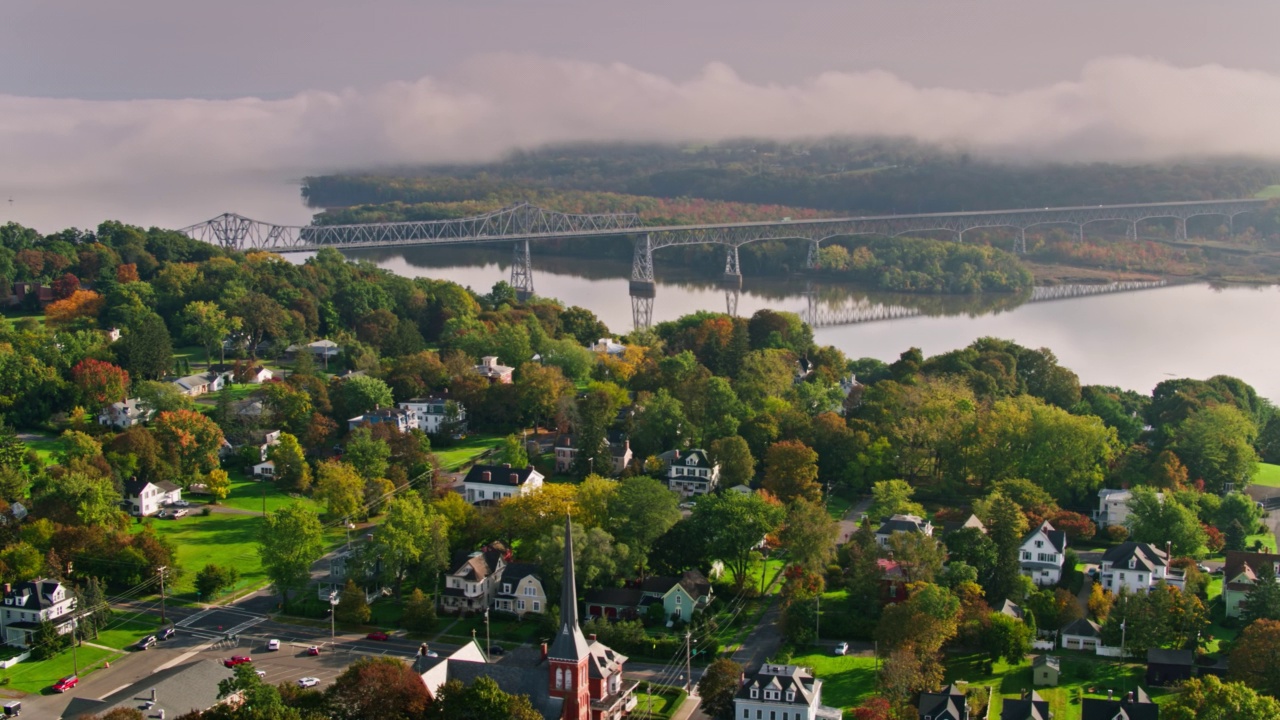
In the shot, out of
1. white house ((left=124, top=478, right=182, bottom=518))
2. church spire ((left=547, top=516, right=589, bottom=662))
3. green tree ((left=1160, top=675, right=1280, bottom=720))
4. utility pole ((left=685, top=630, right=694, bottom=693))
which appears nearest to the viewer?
green tree ((left=1160, top=675, right=1280, bottom=720))

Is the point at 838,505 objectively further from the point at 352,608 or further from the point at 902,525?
the point at 352,608

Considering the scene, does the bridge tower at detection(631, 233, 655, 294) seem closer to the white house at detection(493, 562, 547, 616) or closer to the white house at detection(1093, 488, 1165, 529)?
the white house at detection(1093, 488, 1165, 529)

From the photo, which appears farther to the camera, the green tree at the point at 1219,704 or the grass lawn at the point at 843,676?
the grass lawn at the point at 843,676

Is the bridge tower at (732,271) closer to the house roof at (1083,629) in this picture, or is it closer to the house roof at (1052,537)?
the house roof at (1052,537)

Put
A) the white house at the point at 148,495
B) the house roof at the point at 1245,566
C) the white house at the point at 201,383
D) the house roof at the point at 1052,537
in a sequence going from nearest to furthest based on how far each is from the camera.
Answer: the house roof at the point at 1245,566
the house roof at the point at 1052,537
the white house at the point at 148,495
the white house at the point at 201,383

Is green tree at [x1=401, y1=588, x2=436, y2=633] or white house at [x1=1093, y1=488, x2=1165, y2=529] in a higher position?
green tree at [x1=401, y1=588, x2=436, y2=633]

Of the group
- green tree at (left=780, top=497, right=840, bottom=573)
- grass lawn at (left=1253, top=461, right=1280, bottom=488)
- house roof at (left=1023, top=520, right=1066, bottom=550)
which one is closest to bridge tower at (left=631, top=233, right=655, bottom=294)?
grass lawn at (left=1253, top=461, right=1280, bottom=488)

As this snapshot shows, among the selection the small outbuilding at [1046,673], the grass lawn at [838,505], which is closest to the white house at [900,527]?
the grass lawn at [838,505]
